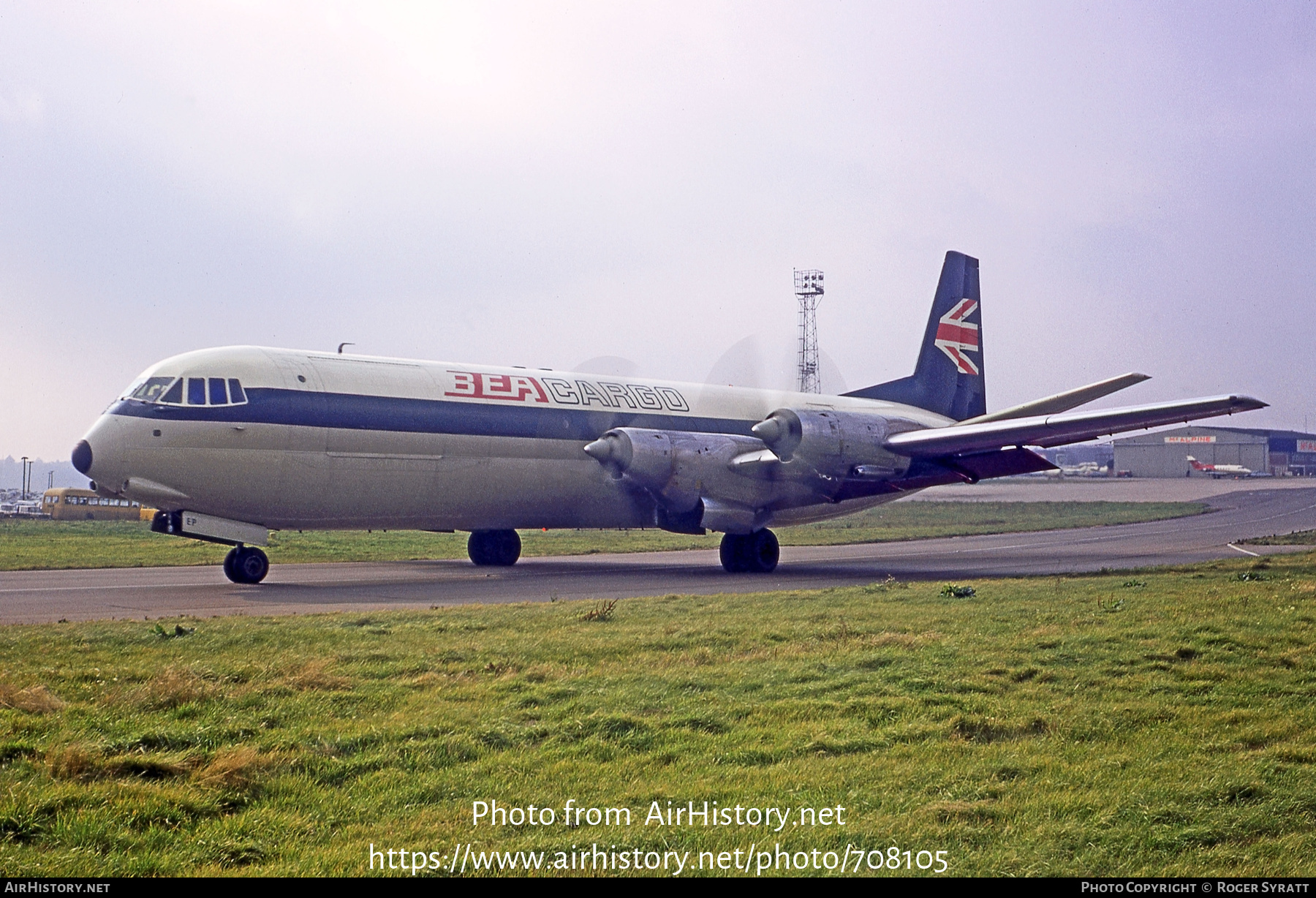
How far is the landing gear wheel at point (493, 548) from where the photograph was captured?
26.3m

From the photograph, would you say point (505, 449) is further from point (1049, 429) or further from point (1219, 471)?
point (1219, 471)

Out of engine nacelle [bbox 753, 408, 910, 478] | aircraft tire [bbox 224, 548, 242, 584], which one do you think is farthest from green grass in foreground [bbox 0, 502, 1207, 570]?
engine nacelle [bbox 753, 408, 910, 478]

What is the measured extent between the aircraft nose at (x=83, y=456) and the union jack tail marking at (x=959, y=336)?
22377 millimetres

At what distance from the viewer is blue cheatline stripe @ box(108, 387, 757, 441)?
62.5 feet

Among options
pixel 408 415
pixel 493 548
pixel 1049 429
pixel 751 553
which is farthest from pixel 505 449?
pixel 1049 429

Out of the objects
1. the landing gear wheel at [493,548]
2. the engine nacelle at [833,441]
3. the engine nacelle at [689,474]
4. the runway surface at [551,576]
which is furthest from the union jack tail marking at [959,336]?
the landing gear wheel at [493,548]

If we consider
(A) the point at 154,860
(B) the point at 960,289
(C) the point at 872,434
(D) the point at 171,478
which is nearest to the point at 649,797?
(A) the point at 154,860

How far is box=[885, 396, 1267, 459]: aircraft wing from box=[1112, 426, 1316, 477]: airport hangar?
108117 millimetres

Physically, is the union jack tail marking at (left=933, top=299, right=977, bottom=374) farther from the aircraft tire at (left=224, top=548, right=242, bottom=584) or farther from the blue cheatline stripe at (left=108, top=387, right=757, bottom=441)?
the aircraft tire at (left=224, top=548, right=242, bottom=584)

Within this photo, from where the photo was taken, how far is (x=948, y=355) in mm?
31297

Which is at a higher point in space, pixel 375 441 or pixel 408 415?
pixel 408 415

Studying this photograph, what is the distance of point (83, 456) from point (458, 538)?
20329 millimetres

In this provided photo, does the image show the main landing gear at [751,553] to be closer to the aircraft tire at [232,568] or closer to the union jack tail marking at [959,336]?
the union jack tail marking at [959,336]

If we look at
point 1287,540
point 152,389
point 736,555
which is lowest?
point 1287,540
